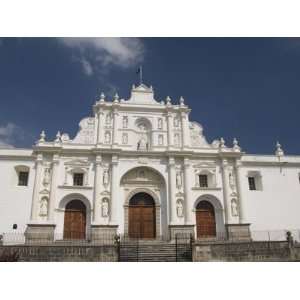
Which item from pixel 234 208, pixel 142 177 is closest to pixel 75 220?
pixel 142 177

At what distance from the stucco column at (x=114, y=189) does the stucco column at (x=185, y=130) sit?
5723 mm

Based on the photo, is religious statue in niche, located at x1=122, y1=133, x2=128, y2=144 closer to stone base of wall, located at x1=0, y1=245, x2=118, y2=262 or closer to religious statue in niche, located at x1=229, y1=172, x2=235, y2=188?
religious statue in niche, located at x1=229, y1=172, x2=235, y2=188

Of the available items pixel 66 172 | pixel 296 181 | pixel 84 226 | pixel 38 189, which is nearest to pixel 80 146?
pixel 66 172

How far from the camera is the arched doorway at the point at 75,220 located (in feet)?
70.7

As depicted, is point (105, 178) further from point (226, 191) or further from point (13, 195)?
point (226, 191)

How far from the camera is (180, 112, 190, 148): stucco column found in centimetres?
2478

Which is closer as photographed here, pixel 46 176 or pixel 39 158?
pixel 46 176

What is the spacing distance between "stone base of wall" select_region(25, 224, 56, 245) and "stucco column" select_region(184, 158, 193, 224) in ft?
Result: 30.7

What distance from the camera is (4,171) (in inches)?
878

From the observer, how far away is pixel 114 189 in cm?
2225

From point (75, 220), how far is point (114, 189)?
3.53 metres

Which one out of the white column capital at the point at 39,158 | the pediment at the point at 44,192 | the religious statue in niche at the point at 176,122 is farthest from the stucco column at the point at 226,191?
the white column capital at the point at 39,158

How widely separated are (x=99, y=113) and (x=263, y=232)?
15.6 m

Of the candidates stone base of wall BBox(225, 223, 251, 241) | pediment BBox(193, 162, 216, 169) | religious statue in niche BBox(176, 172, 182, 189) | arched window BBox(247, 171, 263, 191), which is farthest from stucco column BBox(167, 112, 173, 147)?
stone base of wall BBox(225, 223, 251, 241)
